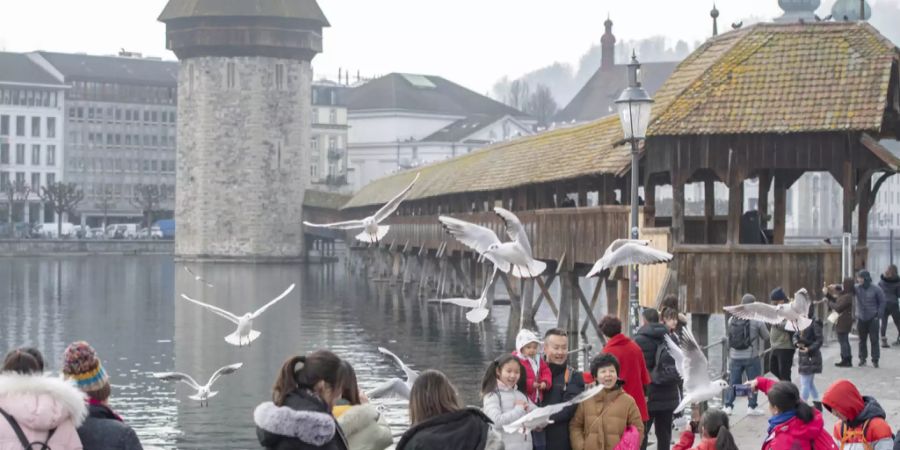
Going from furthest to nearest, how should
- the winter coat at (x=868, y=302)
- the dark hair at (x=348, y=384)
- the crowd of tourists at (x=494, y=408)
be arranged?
1. the winter coat at (x=868, y=302)
2. the dark hair at (x=348, y=384)
3. the crowd of tourists at (x=494, y=408)

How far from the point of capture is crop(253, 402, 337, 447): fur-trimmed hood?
6.64 m

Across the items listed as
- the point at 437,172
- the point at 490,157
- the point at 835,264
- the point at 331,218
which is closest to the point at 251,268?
the point at 331,218

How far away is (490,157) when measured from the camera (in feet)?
145

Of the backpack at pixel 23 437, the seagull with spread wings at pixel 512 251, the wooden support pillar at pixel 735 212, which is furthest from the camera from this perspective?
the wooden support pillar at pixel 735 212

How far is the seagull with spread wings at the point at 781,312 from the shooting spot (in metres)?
14.4

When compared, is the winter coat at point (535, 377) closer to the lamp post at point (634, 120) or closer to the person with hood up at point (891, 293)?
the lamp post at point (634, 120)

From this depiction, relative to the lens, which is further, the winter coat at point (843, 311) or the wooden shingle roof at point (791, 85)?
the wooden shingle roof at point (791, 85)

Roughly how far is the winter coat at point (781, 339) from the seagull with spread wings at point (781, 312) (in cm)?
145

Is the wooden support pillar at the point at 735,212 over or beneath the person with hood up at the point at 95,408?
over

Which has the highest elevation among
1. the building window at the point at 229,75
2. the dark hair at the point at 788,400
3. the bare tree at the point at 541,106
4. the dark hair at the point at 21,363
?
the bare tree at the point at 541,106

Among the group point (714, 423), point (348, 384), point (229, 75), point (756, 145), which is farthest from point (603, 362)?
point (229, 75)

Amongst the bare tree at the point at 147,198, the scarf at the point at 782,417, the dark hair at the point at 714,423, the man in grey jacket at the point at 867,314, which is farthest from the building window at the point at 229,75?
the scarf at the point at 782,417

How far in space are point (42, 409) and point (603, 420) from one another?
3639 mm

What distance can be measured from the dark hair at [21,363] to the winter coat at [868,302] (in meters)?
13.7
